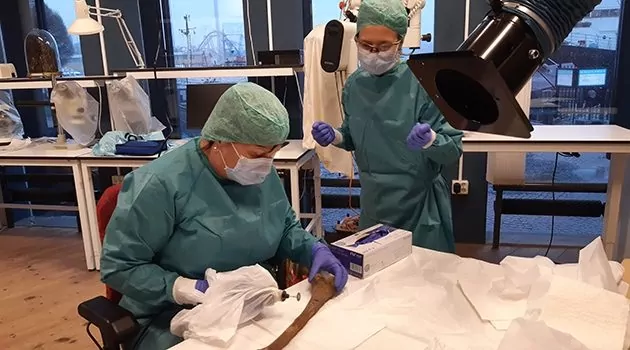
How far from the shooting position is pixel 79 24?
2.82 metres

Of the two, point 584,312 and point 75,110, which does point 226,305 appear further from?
point 75,110

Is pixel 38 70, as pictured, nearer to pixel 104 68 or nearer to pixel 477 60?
pixel 104 68

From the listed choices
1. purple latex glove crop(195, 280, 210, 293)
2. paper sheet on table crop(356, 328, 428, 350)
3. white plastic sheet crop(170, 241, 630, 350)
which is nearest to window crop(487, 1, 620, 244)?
white plastic sheet crop(170, 241, 630, 350)

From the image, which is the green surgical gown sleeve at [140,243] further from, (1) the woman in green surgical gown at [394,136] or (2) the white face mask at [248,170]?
(1) the woman in green surgical gown at [394,136]

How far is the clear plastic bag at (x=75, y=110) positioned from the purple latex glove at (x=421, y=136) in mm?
2263

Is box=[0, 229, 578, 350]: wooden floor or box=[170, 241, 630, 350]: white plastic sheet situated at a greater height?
box=[170, 241, 630, 350]: white plastic sheet

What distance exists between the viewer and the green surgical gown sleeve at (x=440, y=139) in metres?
1.79

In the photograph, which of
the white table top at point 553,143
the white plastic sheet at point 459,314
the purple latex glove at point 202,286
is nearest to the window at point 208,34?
the white table top at point 553,143

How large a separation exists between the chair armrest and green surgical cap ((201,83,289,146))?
1.59ft

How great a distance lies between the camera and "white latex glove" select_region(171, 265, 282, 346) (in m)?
1.07

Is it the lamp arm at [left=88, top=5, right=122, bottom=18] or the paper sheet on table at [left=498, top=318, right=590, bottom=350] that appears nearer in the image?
the paper sheet on table at [left=498, top=318, right=590, bottom=350]

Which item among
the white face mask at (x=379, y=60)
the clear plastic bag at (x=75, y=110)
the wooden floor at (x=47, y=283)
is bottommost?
the wooden floor at (x=47, y=283)

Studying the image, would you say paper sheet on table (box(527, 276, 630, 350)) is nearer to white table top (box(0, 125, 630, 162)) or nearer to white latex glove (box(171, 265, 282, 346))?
white latex glove (box(171, 265, 282, 346))

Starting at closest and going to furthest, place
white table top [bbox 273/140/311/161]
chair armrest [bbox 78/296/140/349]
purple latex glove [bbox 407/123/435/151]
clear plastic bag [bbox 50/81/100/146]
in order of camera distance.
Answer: chair armrest [bbox 78/296/140/349], purple latex glove [bbox 407/123/435/151], white table top [bbox 273/140/311/161], clear plastic bag [bbox 50/81/100/146]
